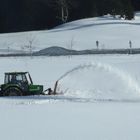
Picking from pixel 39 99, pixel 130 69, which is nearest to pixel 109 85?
pixel 39 99

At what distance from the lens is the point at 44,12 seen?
70312mm

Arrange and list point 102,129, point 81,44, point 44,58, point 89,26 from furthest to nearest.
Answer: point 89,26
point 81,44
point 44,58
point 102,129

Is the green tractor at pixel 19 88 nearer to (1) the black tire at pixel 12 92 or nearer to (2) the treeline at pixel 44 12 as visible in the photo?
(1) the black tire at pixel 12 92

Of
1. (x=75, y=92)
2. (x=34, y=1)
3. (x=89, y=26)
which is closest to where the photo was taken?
(x=75, y=92)

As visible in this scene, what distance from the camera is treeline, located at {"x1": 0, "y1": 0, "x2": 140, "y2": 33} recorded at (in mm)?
69688

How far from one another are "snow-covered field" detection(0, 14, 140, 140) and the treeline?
96.5 feet

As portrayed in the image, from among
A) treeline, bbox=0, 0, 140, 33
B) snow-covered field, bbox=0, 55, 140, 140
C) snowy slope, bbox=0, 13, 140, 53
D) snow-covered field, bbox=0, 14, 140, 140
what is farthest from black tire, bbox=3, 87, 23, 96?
treeline, bbox=0, 0, 140, 33

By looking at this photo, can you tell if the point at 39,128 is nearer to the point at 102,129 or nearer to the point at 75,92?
the point at 102,129

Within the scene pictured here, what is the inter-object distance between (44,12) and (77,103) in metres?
51.7

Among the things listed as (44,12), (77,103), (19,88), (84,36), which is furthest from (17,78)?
(44,12)

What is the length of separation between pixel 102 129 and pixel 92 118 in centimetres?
167

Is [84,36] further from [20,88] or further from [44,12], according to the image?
[20,88]

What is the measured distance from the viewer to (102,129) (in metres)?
14.3

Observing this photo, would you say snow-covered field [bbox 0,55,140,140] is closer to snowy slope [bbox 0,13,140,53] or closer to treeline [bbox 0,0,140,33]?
snowy slope [bbox 0,13,140,53]
